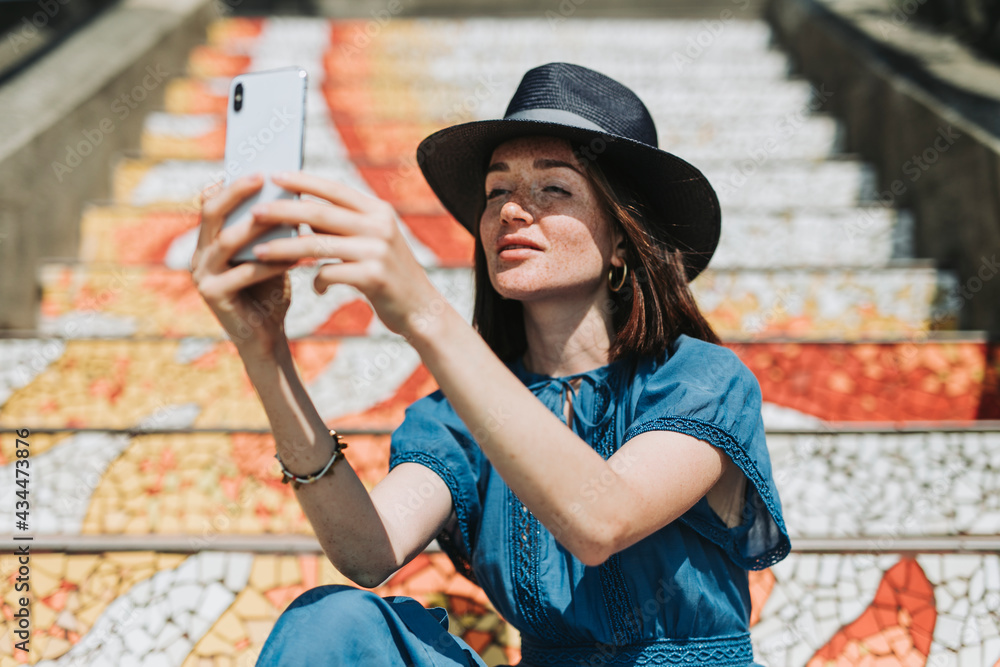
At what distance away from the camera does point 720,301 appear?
263 cm

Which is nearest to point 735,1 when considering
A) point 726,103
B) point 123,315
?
point 726,103

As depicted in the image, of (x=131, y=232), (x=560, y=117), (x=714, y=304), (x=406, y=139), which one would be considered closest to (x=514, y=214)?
(x=560, y=117)

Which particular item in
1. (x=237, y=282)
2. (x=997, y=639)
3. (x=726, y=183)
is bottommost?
(x=997, y=639)

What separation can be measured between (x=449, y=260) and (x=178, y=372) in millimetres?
1130

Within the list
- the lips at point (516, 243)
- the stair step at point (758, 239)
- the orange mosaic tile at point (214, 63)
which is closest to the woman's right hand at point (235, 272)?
the lips at point (516, 243)

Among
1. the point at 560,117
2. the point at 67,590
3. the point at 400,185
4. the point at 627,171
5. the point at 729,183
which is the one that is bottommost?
the point at 67,590

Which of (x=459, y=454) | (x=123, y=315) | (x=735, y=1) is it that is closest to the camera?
(x=459, y=454)

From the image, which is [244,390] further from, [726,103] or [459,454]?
[726,103]

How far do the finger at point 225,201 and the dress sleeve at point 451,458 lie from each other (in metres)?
0.62

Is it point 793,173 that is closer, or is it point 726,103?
point 793,173

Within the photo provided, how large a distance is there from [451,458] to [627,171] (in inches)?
26.9

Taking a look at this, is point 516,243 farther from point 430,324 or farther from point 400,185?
point 400,185

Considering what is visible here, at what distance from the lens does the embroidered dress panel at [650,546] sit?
127 cm

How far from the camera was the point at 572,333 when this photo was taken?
1516 millimetres
